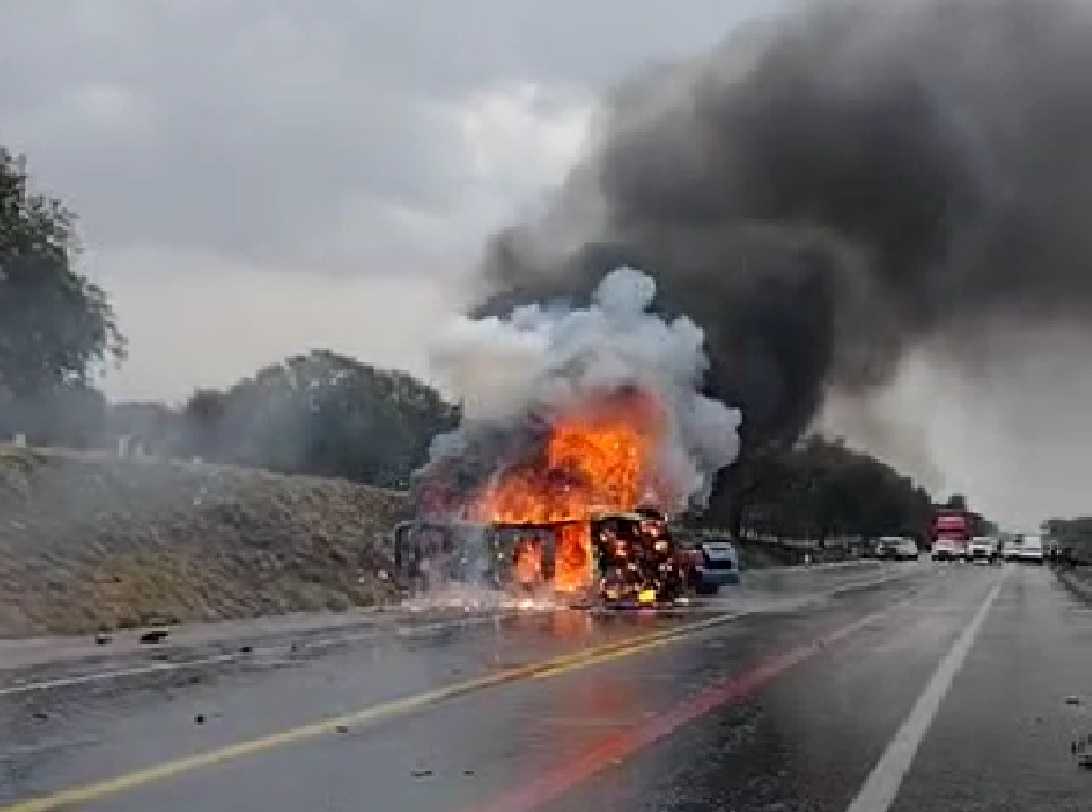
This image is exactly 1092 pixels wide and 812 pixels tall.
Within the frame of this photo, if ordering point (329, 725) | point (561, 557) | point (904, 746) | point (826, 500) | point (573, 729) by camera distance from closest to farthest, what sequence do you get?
point (904, 746), point (573, 729), point (329, 725), point (561, 557), point (826, 500)

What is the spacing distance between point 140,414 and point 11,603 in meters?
78.1

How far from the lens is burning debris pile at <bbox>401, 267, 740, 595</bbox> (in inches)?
1542

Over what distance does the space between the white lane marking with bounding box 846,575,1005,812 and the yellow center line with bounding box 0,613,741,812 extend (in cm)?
388

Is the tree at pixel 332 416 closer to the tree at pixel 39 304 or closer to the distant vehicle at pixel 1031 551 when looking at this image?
the tree at pixel 39 304

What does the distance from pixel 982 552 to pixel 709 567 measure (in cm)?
6141

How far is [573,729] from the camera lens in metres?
13.9

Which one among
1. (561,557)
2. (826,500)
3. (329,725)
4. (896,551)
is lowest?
(329,725)

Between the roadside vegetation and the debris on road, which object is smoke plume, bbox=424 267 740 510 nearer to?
the roadside vegetation

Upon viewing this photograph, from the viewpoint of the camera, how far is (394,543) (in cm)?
4269

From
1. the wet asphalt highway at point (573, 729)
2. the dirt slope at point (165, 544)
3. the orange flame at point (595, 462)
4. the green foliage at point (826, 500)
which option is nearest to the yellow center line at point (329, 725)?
the wet asphalt highway at point (573, 729)

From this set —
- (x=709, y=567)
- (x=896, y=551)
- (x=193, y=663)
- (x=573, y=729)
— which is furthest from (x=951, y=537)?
(x=573, y=729)

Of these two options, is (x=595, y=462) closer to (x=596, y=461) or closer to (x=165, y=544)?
(x=596, y=461)

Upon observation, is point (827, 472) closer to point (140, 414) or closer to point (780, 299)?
point (140, 414)

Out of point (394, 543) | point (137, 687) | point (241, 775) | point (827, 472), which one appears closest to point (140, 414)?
point (827, 472)
